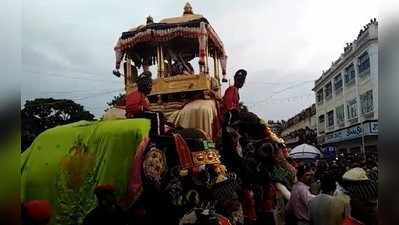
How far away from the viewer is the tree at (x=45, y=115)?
72.8 inches

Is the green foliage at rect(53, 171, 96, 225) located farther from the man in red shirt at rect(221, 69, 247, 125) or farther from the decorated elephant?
the man in red shirt at rect(221, 69, 247, 125)

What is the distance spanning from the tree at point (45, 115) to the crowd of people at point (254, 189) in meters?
0.33

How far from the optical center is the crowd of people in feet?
7.54

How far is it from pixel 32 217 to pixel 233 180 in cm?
161

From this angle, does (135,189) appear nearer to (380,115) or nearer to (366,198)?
(366,198)

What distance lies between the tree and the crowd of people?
33 cm

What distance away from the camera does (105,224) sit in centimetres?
241

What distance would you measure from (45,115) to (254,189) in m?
2.26

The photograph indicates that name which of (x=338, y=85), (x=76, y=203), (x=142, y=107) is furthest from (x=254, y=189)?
(x=76, y=203)

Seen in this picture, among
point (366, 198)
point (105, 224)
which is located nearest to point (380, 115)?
point (366, 198)

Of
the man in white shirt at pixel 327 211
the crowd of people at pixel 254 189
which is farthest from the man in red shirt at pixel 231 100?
the man in white shirt at pixel 327 211

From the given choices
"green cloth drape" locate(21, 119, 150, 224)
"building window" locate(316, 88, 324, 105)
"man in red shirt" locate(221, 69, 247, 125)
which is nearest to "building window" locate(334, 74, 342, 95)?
"building window" locate(316, 88, 324, 105)

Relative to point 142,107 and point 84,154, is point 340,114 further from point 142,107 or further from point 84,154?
point 84,154

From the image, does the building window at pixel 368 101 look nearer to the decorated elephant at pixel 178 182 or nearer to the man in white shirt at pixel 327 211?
the man in white shirt at pixel 327 211
